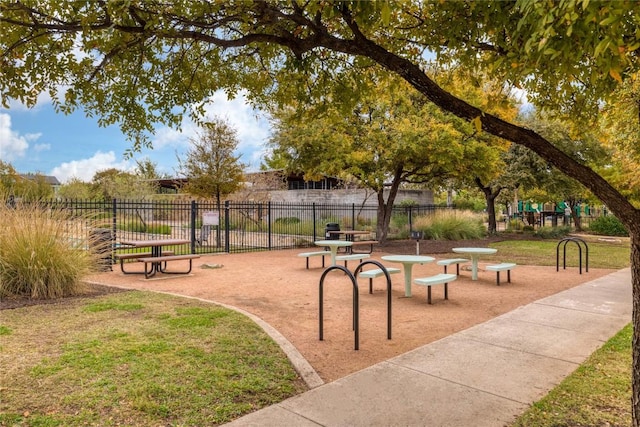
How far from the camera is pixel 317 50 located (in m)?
6.16

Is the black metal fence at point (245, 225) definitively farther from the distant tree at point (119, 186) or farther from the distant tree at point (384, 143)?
the distant tree at point (119, 186)

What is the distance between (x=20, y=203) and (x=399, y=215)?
18.5 m

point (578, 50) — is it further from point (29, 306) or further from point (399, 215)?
point (399, 215)

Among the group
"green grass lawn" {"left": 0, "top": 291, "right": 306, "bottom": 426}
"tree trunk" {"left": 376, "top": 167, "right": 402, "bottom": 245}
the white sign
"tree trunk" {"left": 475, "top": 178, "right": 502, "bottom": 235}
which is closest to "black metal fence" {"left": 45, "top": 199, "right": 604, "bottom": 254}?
the white sign

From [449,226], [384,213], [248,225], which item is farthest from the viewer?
[248,225]

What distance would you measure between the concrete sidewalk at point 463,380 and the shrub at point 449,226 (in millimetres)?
14523

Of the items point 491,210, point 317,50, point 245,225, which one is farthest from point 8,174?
point 317,50

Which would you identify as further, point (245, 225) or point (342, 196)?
point (342, 196)

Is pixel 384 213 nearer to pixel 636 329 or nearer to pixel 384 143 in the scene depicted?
pixel 384 143

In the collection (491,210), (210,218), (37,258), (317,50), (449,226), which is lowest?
(37,258)

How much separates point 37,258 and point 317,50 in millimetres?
5862

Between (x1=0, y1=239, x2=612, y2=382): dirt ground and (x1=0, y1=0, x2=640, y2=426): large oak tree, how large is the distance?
2.93 metres

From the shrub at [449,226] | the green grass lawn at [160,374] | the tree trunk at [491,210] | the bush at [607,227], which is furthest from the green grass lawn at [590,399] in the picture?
the bush at [607,227]

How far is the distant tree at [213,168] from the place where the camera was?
21250mm
